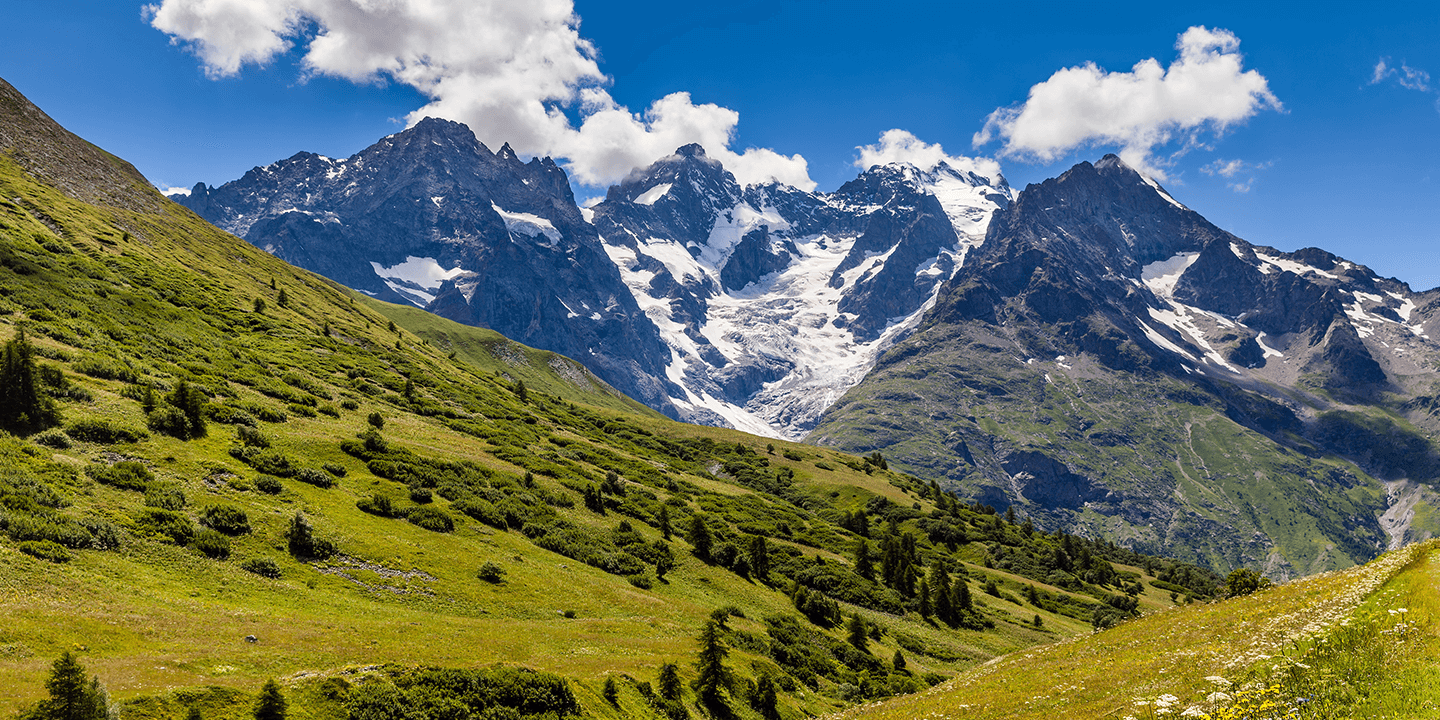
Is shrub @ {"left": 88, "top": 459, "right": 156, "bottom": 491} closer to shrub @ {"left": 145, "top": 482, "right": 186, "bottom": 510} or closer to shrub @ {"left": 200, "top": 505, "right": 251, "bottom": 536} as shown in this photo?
shrub @ {"left": 145, "top": 482, "right": 186, "bottom": 510}

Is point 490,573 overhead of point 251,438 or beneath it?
beneath

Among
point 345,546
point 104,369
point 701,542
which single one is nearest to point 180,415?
point 104,369

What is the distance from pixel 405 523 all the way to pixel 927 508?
5140 inches

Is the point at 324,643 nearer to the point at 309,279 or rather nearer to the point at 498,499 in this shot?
the point at 498,499

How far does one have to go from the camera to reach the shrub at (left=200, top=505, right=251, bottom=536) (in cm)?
3234

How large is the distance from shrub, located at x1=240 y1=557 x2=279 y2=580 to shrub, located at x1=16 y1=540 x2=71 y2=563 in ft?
21.1

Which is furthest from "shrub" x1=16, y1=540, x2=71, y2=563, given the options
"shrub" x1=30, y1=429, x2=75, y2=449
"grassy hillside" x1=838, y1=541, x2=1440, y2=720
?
"grassy hillside" x1=838, y1=541, x2=1440, y2=720

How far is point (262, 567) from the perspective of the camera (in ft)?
101

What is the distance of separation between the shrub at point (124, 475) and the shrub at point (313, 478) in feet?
29.4

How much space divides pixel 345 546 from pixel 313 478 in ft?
31.0

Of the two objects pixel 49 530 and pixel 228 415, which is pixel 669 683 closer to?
pixel 49 530

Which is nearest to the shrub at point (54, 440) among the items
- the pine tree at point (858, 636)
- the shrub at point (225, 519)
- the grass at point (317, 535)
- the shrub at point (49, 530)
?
the grass at point (317, 535)

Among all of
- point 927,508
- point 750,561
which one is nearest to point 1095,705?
point 750,561

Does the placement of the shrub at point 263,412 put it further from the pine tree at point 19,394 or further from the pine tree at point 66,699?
the pine tree at point 66,699
